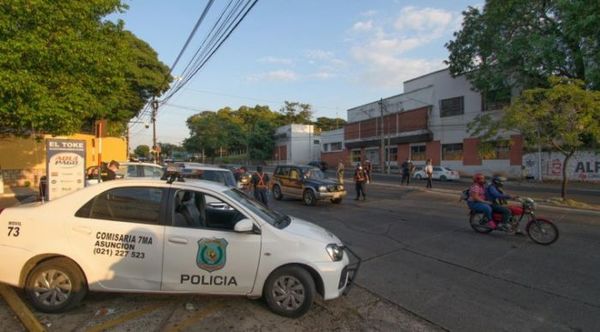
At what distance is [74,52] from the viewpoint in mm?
11320

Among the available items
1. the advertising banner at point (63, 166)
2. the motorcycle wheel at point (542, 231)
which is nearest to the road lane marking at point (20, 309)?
the advertising banner at point (63, 166)

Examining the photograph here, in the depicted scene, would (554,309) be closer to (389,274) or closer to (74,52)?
(389,274)

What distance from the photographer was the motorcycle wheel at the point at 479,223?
8.83 m

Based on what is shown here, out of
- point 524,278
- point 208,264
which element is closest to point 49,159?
point 208,264

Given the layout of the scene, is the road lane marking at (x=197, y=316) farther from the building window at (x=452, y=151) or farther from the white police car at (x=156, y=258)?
the building window at (x=452, y=151)

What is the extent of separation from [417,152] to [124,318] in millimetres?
40907

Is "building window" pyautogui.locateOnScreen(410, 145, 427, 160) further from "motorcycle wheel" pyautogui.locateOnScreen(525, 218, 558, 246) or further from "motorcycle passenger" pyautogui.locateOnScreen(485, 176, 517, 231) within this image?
"motorcycle wheel" pyautogui.locateOnScreen(525, 218, 558, 246)

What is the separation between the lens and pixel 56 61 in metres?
11.2

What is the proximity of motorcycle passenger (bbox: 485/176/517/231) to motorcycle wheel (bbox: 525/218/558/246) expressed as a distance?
0.49 m

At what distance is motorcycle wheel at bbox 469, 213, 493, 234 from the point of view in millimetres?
8834

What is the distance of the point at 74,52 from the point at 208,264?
10464 millimetres

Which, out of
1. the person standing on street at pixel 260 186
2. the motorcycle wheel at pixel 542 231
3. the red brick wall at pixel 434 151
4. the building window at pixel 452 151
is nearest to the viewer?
the motorcycle wheel at pixel 542 231

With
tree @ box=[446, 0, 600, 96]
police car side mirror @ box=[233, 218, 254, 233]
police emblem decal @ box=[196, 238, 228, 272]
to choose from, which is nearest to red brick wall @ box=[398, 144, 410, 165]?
tree @ box=[446, 0, 600, 96]

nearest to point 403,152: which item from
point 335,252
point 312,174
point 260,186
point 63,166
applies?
point 312,174
